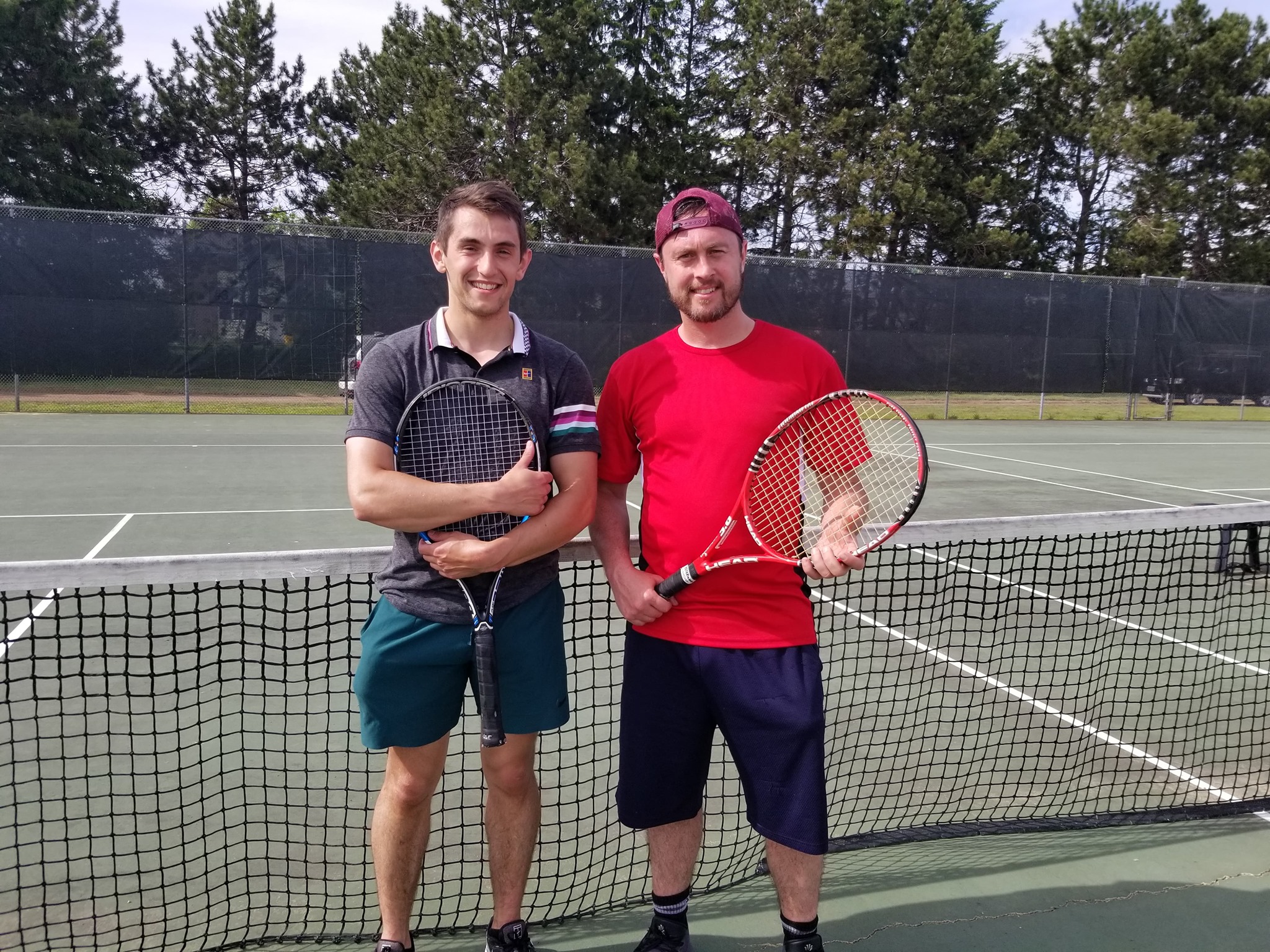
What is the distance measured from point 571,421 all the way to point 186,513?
5.91m

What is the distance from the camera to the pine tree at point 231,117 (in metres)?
31.9

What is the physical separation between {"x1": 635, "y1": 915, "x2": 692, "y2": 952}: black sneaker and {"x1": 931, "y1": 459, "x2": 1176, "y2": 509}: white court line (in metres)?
7.13

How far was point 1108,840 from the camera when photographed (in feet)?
9.14

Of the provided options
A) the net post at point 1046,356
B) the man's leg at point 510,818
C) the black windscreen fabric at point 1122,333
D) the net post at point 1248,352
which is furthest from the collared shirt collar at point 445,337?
the net post at point 1248,352

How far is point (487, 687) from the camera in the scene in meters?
1.87

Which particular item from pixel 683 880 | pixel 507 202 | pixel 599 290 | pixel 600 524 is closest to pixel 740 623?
pixel 600 524

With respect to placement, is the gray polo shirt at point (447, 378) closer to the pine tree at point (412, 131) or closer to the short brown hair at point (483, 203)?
the short brown hair at point (483, 203)

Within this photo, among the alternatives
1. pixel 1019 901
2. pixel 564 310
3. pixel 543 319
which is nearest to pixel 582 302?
pixel 564 310

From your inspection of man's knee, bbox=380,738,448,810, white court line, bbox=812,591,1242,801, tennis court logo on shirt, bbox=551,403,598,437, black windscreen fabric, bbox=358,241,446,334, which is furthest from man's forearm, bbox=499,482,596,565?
black windscreen fabric, bbox=358,241,446,334

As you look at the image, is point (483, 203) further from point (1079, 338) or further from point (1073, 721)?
point (1079, 338)

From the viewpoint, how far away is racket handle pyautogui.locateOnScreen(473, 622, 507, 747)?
1856mm

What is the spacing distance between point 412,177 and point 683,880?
24315mm

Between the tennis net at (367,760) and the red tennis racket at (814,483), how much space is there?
49 cm

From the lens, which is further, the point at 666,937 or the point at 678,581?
the point at 666,937
